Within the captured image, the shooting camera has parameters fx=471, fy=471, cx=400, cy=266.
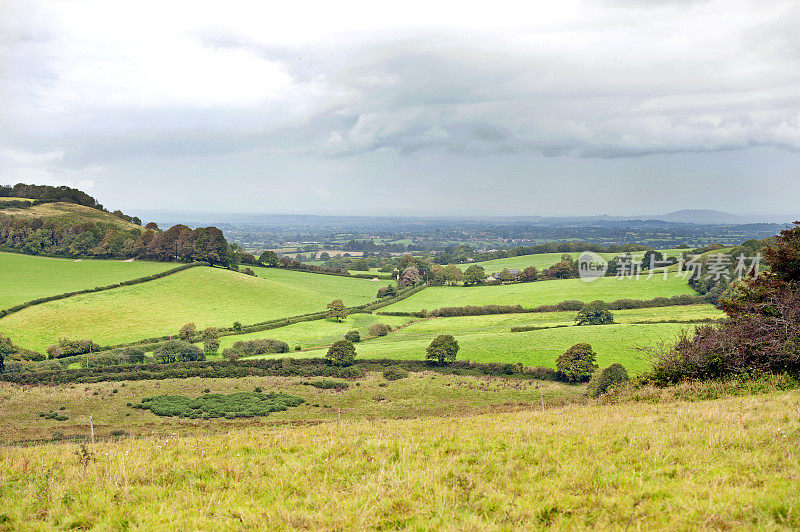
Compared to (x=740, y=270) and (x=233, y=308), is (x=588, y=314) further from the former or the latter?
(x=233, y=308)

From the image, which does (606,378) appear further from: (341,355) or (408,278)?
(408,278)

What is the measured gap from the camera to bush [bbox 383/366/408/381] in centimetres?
4582

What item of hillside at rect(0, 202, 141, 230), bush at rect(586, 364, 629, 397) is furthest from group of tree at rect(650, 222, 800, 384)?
hillside at rect(0, 202, 141, 230)

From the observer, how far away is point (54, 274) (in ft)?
290

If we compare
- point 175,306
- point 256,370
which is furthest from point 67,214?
point 256,370

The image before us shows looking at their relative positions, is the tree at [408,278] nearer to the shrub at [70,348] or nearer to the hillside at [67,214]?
the shrub at [70,348]

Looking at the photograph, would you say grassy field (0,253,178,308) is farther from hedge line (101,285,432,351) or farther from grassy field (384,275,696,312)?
grassy field (384,275,696,312)

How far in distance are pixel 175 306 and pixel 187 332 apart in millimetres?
15236

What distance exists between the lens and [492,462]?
7.74m

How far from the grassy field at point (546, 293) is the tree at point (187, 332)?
33411 mm

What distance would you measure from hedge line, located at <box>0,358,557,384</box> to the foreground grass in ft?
122

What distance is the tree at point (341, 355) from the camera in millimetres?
49969

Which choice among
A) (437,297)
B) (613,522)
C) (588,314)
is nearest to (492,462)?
(613,522)

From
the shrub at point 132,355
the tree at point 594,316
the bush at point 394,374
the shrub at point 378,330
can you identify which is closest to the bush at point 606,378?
the bush at point 394,374
